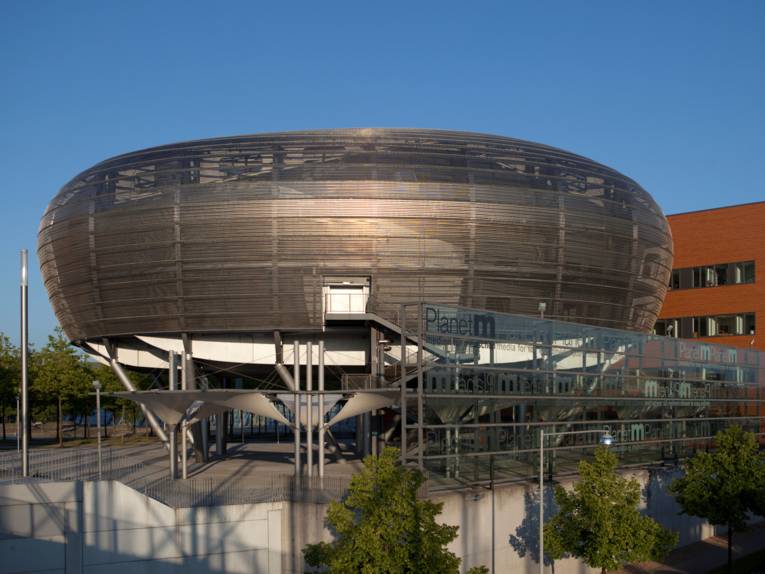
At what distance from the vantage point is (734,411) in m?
56.0

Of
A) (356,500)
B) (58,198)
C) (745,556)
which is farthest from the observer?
(58,198)

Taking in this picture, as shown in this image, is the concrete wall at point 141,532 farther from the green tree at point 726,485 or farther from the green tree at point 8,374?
the green tree at point 8,374

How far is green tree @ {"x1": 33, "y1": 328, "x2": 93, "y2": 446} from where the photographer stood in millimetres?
73562

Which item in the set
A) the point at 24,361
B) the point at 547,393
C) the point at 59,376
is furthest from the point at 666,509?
the point at 59,376

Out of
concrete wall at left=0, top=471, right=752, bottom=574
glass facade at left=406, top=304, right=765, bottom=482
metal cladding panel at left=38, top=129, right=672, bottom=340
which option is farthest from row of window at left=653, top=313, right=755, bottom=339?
concrete wall at left=0, top=471, right=752, bottom=574

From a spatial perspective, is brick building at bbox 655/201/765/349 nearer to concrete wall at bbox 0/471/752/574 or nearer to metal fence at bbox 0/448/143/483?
concrete wall at bbox 0/471/752/574

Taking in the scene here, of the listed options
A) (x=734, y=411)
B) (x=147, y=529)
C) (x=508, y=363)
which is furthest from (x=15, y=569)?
(x=734, y=411)

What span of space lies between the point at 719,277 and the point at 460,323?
46.7 meters

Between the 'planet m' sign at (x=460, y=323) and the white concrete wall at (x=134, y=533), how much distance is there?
30.2 ft

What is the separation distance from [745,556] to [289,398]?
20.3 m

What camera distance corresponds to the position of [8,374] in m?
76.2

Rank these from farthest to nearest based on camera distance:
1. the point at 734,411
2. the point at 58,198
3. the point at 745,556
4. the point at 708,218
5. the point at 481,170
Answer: the point at 708,218
the point at 734,411
the point at 58,198
the point at 481,170
the point at 745,556

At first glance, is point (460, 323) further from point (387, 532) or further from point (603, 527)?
point (387, 532)

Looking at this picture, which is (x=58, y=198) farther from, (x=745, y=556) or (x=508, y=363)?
(x=745, y=556)
